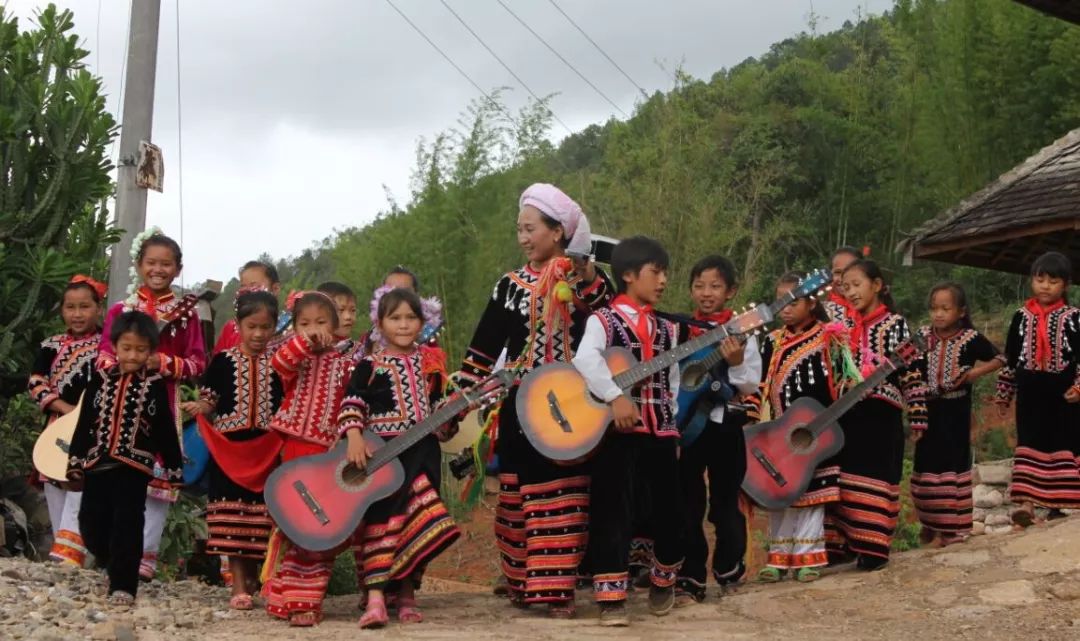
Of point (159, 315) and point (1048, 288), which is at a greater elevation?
point (1048, 288)

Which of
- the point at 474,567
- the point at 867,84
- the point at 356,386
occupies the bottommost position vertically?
the point at 474,567

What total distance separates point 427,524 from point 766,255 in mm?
18343

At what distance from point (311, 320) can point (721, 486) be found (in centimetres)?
240

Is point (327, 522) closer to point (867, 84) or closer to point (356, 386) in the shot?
point (356, 386)

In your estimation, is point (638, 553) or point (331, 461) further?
point (638, 553)

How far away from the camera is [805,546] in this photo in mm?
7867

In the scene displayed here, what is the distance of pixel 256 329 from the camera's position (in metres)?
7.04

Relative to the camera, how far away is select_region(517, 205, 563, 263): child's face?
693 centimetres

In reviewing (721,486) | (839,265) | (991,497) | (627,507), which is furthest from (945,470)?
(991,497)

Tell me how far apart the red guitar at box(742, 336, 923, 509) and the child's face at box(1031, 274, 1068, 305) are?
1600 mm

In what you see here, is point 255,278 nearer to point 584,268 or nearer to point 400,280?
point 400,280

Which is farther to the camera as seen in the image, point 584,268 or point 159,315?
point 159,315

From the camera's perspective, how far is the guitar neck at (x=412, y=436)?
6.45m

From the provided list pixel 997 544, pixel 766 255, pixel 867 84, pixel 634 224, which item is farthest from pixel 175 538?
pixel 867 84
